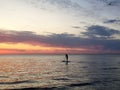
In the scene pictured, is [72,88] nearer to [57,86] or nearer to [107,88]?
[57,86]

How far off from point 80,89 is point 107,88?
3.63 metres

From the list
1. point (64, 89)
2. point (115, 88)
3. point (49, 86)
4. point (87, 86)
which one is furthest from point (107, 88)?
point (49, 86)

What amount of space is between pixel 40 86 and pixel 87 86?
6.65 metres

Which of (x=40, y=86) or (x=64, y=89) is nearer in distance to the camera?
(x=64, y=89)

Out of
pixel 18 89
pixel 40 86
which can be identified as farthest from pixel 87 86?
pixel 18 89

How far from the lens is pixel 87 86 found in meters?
31.4

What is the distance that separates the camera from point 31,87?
31.1m

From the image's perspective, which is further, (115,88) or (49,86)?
(49,86)

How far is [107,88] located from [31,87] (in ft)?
34.1

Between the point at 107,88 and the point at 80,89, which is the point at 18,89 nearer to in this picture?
the point at 80,89

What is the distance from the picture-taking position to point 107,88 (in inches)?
1169

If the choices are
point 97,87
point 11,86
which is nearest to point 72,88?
point 97,87

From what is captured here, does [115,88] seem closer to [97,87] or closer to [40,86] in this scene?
[97,87]

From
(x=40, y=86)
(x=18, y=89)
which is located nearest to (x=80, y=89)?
(x=40, y=86)
